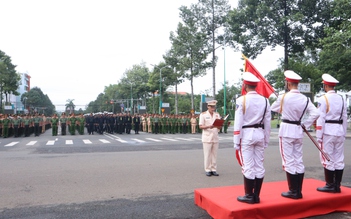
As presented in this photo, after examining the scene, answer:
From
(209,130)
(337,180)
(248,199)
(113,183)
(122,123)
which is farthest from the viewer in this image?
(122,123)

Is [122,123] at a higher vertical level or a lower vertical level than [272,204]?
higher

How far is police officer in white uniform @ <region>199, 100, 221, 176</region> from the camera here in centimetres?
887

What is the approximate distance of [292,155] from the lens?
5.54 meters

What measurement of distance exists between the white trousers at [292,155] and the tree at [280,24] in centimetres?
2478

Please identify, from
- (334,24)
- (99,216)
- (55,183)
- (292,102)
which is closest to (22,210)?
(99,216)

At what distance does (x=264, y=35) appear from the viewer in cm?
2970

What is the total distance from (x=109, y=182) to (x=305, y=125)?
466cm

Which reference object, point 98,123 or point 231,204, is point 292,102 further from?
point 98,123

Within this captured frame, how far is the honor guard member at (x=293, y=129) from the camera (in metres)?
5.49

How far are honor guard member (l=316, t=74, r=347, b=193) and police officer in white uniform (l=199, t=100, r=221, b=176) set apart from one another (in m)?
3.13

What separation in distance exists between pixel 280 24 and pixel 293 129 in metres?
25.3

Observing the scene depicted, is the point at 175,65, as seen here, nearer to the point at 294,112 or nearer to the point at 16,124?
the point at 16,124

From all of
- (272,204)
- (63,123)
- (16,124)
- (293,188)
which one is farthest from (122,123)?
(272,204)

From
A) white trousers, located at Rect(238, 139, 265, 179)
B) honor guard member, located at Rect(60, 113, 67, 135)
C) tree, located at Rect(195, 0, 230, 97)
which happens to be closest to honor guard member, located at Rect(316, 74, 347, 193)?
white trousers, located at Rect(238, 139, 265, 179)
